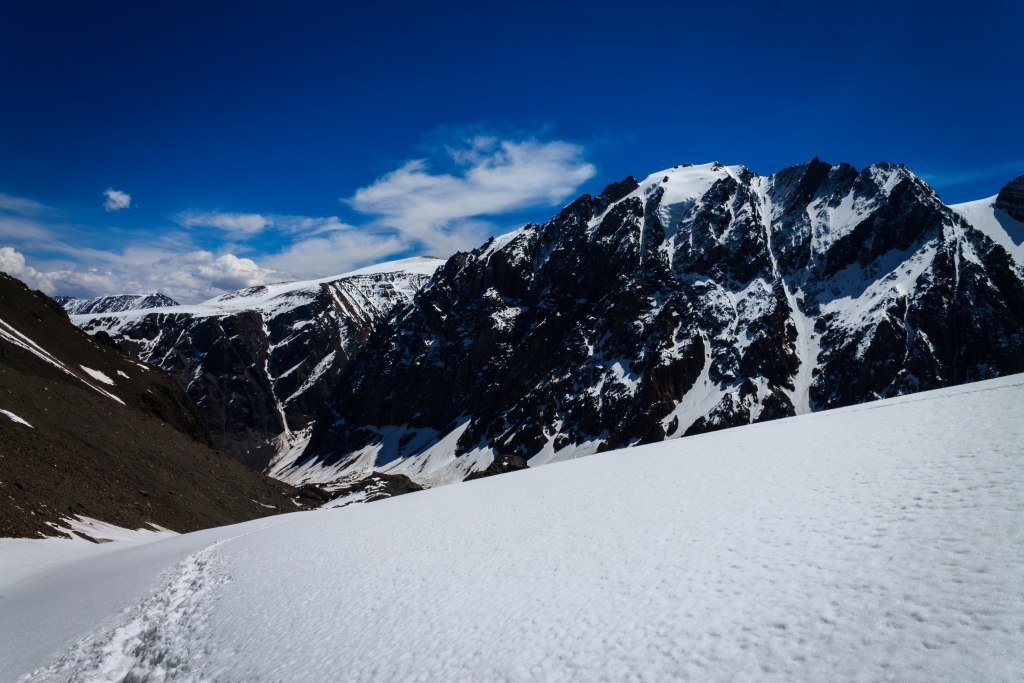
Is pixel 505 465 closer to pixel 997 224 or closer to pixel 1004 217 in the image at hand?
pixel 997 224

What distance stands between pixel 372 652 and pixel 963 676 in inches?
333

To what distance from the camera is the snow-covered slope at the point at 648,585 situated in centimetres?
655

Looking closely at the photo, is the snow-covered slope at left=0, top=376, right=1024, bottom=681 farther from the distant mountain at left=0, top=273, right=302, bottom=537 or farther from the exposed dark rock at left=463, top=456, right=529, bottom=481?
the exposed dark rock at left=463, top=456, right=529, bottom=481

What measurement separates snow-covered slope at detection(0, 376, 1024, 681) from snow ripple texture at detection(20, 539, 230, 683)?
0.07 metres

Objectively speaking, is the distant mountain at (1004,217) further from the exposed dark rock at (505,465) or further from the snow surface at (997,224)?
the exposed dark rock at (505,465)

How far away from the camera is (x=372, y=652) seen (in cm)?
921

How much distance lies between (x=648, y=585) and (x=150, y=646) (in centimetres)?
1214

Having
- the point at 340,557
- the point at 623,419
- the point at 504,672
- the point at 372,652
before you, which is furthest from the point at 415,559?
the point at 623,419

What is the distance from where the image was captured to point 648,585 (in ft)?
30.2

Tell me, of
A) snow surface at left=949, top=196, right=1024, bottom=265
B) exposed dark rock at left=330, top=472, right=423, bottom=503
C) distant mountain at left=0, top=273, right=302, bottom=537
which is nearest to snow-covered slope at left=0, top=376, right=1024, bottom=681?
distant mountain at left=0, top=273, right=302, bottom=537

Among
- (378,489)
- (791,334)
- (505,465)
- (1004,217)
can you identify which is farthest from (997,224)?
(378,489)

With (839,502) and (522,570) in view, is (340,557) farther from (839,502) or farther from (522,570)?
(839,502)

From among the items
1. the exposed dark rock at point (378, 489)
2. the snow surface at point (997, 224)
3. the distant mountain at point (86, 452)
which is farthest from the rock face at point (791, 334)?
the distant mountain at point (86, 452)

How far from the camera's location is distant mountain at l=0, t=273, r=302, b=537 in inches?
1246
